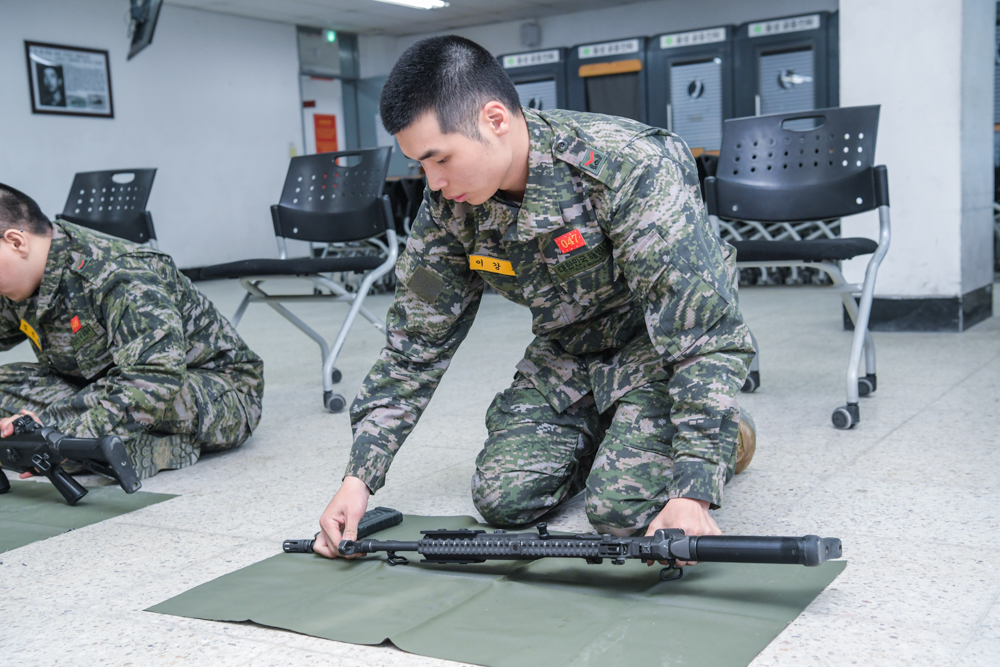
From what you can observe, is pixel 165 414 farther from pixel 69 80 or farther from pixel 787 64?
pixel 69 80

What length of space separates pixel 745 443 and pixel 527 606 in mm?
727

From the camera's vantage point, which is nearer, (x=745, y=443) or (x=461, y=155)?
(x=461, y=155)

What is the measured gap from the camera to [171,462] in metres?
2.19

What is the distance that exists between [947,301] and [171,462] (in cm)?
303

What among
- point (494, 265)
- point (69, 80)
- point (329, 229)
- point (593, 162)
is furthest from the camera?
point (69, 80)

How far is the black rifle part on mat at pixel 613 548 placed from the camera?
1.14m

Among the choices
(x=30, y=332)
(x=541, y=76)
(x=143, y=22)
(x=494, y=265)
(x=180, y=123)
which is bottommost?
(x=30, y=332)

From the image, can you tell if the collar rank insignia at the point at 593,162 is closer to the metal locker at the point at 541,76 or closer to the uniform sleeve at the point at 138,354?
the uniform sleeve at the point at 138,354

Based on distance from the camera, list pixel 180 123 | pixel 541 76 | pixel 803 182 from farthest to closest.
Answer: pixel 180 123, pixel 541 76, pixel 803 182

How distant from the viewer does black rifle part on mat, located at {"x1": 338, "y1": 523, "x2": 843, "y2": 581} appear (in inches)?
45.0

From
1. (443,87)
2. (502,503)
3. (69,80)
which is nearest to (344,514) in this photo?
(502,503)

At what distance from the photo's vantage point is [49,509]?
1.91 metres

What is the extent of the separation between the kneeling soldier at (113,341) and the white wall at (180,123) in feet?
20.6

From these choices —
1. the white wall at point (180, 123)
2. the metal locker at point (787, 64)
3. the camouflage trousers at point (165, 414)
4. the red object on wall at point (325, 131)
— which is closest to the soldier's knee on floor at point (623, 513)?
the camouflage trousers at point (165, 414)
